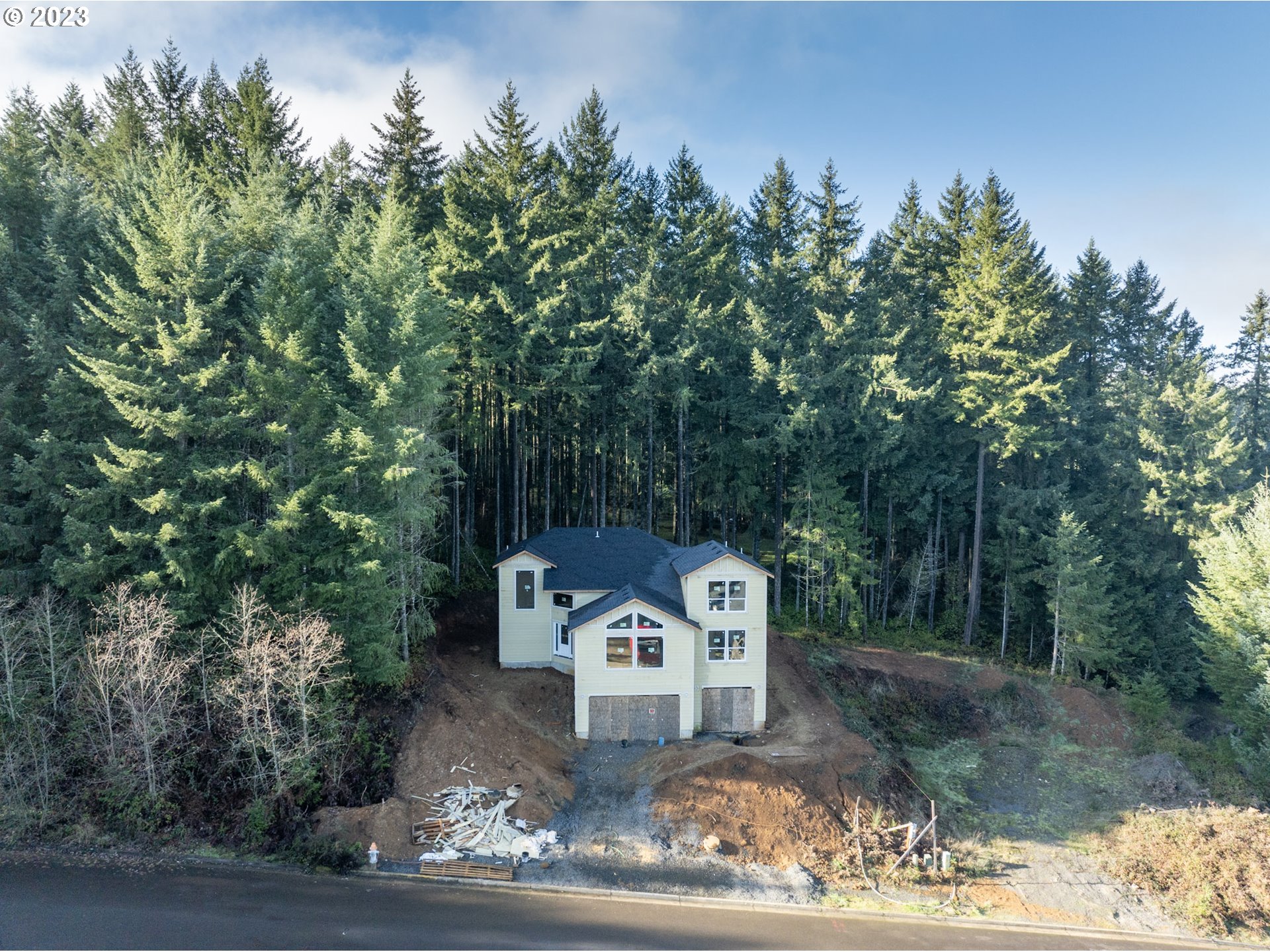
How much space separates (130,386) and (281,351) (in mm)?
3638

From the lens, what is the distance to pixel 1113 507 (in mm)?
31422

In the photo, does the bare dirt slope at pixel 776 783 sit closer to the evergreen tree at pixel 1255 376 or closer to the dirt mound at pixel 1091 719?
the dirt mound at pixel 1091 719

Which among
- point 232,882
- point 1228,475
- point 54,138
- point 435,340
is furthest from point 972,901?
point 54,138

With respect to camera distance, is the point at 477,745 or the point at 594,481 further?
the point at 594,481

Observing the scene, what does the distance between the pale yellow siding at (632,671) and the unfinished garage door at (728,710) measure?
39.6 inches

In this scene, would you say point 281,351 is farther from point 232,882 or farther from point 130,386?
point 232,882

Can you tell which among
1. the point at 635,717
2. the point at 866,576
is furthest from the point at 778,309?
the point at 635,717

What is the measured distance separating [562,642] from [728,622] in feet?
20.8

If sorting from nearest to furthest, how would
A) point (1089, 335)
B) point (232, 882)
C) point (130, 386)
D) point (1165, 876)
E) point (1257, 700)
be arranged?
point (232, 882)
point (1165, 876)
point (130, 386)
point (1257, 700)
point (1089, 335)

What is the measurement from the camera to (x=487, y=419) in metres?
32.1

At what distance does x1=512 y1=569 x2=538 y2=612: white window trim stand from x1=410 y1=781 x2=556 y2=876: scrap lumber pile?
7.89 meters

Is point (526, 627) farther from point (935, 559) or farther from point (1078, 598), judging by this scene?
point (1078, 598)

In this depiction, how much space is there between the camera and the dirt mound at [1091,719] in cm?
2427

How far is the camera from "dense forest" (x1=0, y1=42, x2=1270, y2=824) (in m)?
17.2
